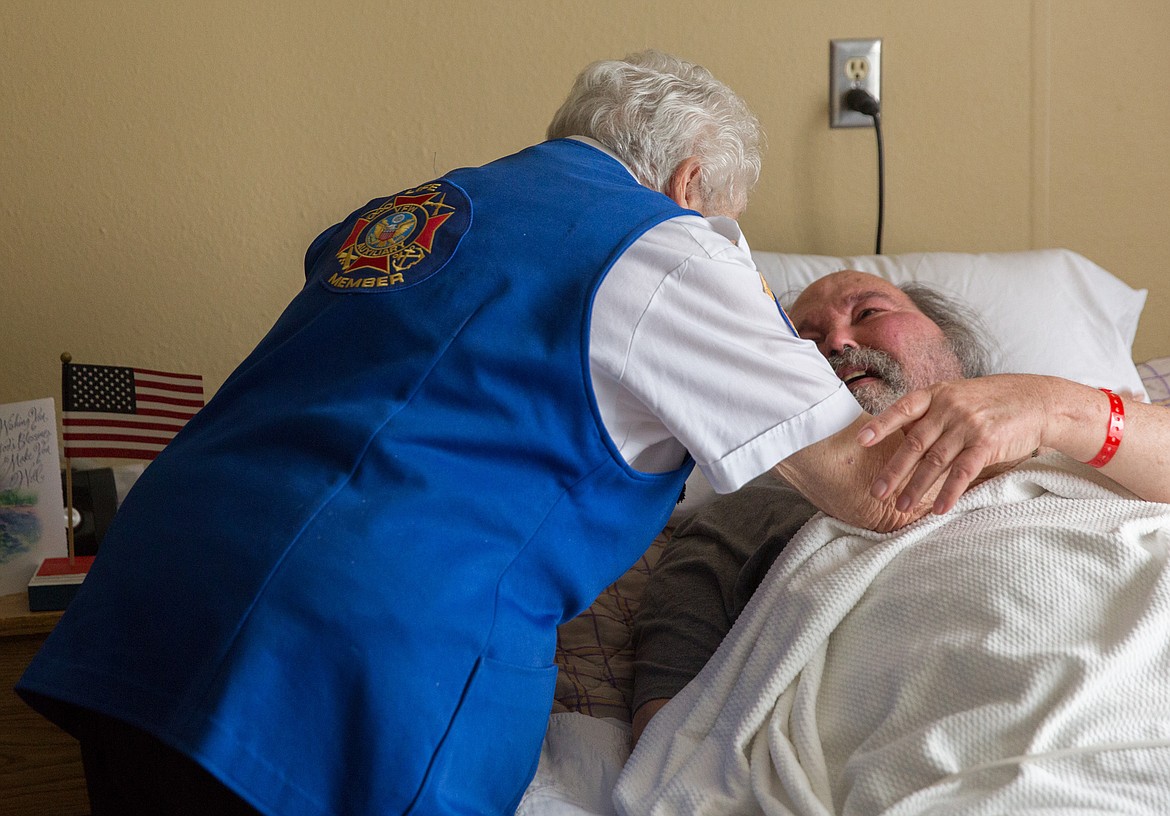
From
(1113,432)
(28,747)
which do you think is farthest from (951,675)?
(28,747)

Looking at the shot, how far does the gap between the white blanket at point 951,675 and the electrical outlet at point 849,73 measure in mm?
1138

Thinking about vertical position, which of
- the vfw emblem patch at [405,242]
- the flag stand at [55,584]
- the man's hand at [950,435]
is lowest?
the flag stand at [55,584]

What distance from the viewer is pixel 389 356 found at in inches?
37.4

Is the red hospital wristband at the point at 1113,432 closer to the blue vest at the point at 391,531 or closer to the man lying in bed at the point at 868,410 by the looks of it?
the man lying in bed at the point at 868,410

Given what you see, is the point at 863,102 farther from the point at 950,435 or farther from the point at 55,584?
the point at 55,584

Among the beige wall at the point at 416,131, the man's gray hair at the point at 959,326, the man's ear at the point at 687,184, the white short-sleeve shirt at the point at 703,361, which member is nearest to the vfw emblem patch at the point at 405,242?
the white short-sleeve shirt at the point at 703,361

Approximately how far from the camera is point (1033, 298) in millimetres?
1978

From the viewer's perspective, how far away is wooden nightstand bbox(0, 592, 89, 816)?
149 centimetres

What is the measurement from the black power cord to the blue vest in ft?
4.18

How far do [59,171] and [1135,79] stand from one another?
215 cm

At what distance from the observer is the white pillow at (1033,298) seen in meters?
1.92

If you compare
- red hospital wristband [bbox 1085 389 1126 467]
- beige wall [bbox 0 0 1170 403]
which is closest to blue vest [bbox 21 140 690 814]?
red hospital wristband [bbox 1085 389 1126 467]

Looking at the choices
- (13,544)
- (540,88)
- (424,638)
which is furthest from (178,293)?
(424,638)

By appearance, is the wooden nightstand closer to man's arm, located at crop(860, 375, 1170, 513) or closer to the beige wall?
the beige wall
